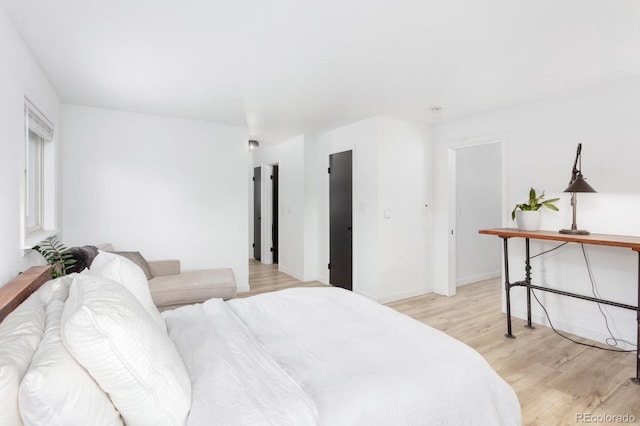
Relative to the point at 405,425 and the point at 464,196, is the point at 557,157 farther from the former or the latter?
the point at 405,425

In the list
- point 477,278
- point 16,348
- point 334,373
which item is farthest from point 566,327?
point 16,348

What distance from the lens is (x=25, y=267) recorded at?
2.20 m

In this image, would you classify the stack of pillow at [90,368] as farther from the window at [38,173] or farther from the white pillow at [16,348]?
Answer: the window at [38,173]

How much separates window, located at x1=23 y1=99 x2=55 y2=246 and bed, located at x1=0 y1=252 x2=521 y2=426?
166cm

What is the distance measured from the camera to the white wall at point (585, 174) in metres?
2.84

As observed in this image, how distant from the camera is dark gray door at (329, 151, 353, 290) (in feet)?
15.0

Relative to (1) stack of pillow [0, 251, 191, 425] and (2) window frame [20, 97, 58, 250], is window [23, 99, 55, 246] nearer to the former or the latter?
(2) window frame [20, 97, 58, 250]

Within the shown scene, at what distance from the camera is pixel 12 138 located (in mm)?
1957

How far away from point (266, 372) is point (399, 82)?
2648 millimetres

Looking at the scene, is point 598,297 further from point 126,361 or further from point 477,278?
point 126,361

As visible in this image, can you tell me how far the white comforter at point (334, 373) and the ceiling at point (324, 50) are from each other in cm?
176

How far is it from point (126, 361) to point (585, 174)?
3.86 metres

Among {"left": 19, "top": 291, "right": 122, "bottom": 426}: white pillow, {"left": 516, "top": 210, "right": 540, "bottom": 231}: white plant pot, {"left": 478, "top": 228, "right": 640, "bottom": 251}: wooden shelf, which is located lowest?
{"left": 19, "top": 291, "right": 122, "bottom": 426}: white pillow

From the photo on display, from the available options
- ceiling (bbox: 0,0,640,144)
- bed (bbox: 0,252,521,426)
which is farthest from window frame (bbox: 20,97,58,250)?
bed (bbox: 0,252,521,426)
